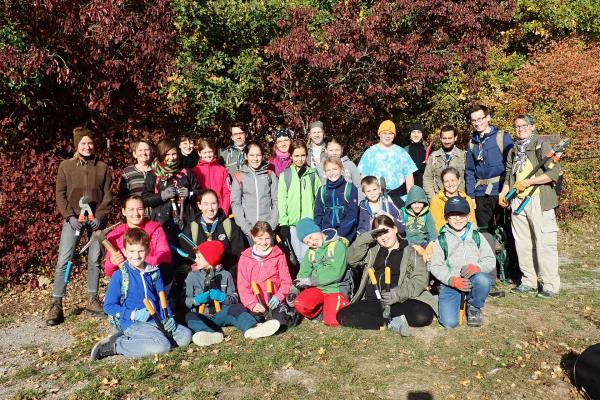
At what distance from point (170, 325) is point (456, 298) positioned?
9.66ft

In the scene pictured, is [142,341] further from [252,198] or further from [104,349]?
[252,198]

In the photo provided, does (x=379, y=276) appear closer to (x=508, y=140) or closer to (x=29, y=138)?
(x=508, y=140)

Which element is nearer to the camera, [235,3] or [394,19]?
[235,3]

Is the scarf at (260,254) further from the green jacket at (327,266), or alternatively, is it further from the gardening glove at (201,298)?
the gardening glove at (201,298)

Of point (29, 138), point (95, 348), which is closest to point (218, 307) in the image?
point (95, 348)

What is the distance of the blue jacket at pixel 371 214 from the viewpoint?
6.04 meters

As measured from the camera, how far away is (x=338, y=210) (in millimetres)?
6172

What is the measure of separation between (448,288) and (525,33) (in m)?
9.20

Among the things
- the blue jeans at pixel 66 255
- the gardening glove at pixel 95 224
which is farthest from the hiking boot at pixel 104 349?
the gardening glove at pixel 95 224

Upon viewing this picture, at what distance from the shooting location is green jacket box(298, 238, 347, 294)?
566 centimetres

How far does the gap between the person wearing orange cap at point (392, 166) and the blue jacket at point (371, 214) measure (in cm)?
58

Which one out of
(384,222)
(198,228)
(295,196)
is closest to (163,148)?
(198,228)

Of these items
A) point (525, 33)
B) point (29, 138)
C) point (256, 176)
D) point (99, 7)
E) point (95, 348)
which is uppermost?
point (525, 33)

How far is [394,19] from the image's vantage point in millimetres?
8250
